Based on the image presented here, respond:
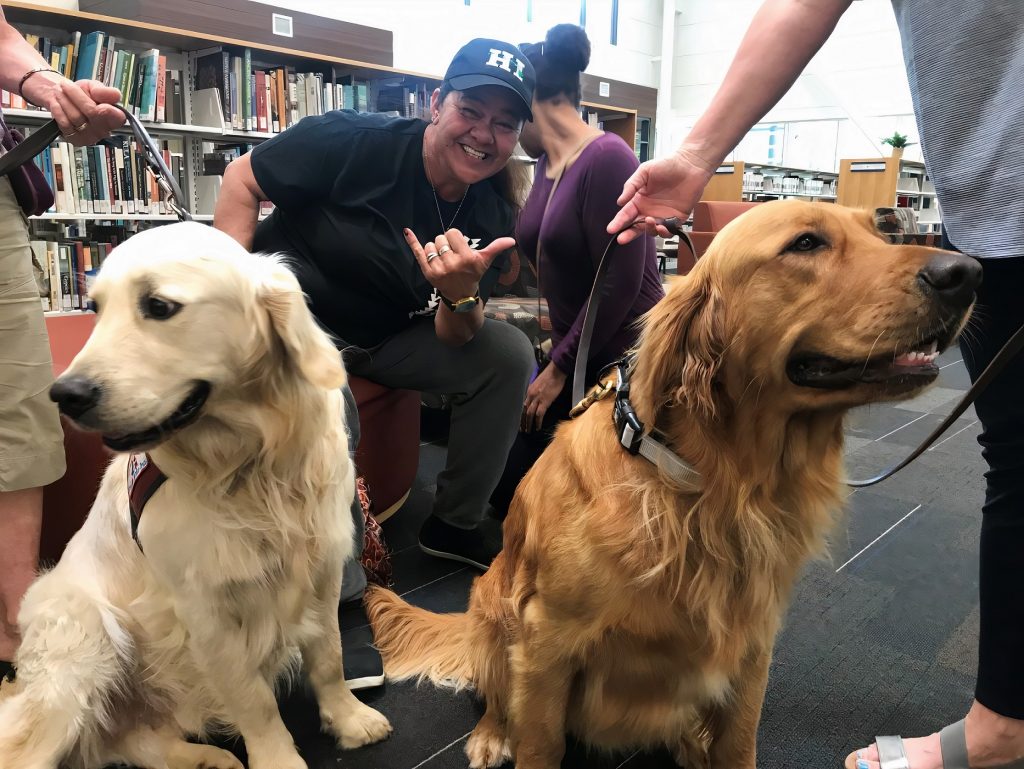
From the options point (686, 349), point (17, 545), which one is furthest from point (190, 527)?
point (686, 349)

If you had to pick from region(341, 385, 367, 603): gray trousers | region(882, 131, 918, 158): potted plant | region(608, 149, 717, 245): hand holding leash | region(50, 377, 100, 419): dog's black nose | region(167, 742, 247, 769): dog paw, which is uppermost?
region(882, 131, 918, 158): potted plant

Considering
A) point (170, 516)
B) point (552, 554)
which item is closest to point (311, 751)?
point (170, 516)

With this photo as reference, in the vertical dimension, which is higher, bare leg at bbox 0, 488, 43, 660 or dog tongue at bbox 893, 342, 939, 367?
dog tongue at bbox 893, 342, 939, 367

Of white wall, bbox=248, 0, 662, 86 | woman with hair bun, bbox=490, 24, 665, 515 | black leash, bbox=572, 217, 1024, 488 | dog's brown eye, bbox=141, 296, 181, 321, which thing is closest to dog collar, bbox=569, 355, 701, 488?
black leash, bbox=572, 217, 1024, 488

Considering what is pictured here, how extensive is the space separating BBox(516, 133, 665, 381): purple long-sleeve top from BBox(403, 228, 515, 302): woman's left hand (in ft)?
1.62

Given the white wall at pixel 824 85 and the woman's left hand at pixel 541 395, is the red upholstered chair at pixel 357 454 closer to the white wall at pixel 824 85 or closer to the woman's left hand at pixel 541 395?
the woman's left hand at pixel 541 395

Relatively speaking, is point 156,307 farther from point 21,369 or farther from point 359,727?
point 359,727

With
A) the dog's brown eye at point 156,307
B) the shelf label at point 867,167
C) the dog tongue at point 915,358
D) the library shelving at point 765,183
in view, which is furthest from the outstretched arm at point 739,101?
the shelf label at point 867,167

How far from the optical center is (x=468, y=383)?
2.16 metres

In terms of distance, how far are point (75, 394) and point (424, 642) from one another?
102cm

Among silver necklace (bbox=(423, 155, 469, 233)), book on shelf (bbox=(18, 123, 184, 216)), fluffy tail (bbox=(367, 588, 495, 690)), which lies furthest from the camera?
book on shelf (bbox=(18, 123, 184, 216))

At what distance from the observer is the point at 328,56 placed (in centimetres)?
447

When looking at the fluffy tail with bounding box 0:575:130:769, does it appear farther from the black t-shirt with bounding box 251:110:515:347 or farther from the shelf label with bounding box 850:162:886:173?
the shelf label with bounding box 850:162:886:173

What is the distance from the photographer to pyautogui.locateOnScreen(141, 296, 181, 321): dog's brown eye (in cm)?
105
